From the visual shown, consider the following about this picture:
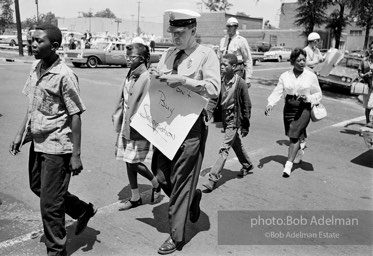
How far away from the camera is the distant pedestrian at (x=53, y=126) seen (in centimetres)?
318

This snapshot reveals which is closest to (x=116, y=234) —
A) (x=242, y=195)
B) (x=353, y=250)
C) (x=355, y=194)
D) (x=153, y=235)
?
(x=153, y=235)

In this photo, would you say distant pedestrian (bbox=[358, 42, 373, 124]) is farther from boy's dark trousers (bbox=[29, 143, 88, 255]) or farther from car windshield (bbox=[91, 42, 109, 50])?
car windshield (bbox=[91, 42, 109, 50])

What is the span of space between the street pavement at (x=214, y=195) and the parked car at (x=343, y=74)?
669cm

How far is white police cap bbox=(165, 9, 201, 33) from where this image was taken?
3.39m

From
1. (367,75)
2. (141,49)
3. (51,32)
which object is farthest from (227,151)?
(367,75)

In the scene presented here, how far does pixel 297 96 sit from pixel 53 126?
140 inches

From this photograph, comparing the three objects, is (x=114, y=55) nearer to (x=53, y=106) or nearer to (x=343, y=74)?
(x=343, y=74)

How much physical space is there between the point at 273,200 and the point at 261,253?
128 cm

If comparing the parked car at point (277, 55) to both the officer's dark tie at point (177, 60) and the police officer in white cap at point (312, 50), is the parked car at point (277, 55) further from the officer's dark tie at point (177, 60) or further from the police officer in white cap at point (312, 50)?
the officer's dark tie at point (177, 60)

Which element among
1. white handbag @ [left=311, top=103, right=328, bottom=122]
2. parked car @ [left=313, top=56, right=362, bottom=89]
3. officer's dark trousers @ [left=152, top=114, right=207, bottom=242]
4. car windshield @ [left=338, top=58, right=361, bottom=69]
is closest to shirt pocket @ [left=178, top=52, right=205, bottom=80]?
officer's dark trousers @ [left=152, top=114, right=207, bottom=242]

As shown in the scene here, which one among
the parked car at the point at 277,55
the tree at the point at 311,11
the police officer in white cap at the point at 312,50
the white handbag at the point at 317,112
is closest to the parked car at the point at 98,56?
the tree at the point at 311,11

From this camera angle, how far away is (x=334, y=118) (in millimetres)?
10281

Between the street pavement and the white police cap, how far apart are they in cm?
193

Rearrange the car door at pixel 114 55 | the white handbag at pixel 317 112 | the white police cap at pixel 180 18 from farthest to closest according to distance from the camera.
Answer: the car door at pixel 114 55 < the white handbag at pixel 317 112 < the white police cap at pixel 180 18
